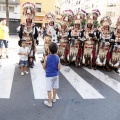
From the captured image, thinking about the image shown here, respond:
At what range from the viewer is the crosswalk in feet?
17.3

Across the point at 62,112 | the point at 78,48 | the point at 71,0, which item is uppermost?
the point at 71,0

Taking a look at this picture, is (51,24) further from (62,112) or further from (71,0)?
(71,0)

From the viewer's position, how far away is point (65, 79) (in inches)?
263

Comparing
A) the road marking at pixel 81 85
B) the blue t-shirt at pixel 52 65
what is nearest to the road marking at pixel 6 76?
the blue t-shirt at pixel 52 65

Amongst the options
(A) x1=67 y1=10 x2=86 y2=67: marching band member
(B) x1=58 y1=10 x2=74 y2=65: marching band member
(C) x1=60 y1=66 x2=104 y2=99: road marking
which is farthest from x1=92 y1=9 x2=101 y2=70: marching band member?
(C) x1=60 y1=66 x2=104 y2=99: road marking

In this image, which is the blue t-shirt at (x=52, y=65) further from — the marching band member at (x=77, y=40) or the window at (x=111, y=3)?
the window at (x=111, y=3)

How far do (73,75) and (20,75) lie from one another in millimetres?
1678

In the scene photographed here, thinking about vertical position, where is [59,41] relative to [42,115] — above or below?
above

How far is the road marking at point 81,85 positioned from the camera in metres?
5.26

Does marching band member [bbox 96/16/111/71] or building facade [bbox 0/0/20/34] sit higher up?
building facade [bbox 0/0/20/34]

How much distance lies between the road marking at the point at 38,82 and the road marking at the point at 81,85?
2.40 ft

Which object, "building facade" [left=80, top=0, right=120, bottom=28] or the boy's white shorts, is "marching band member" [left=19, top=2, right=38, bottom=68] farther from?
"building facade" [left=80, top=0, right=120, bottom=28]

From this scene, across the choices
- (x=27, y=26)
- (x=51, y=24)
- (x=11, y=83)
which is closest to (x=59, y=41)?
(x=51, y=24)

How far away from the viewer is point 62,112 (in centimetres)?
424
